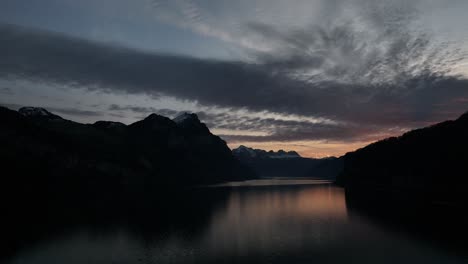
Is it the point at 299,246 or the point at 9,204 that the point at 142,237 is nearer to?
the point at 299,246

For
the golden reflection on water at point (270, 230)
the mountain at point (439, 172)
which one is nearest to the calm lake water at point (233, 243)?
the golden reflection on water at point (270, 230)

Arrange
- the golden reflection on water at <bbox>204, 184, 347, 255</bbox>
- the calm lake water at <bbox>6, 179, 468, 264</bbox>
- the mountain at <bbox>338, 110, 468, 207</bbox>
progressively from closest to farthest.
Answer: the calm lake water at <bbox>6, 179, 468, 264</bbox> < the golden reflection on water at <bbox>204, 184, 347, 255</bbox> < the mountain at <bbox>338, 110, 468, 207</bbox>

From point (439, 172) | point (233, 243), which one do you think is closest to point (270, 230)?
point (233, 243)

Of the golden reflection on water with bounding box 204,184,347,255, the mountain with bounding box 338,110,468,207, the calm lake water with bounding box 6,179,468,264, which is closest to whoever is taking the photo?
the calm lake water with bounding box 6,179,468,264

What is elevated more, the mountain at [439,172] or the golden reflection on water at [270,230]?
the mountain at [439,172]

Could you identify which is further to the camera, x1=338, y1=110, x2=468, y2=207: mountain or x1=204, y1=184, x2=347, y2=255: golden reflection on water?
A: x1=338, y1=110, x2=468, y2=207: mountain

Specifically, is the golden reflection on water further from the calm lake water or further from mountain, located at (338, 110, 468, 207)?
mountain, located at (338, 110, 468, 207)

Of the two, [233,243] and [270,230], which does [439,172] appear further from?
[233,243]

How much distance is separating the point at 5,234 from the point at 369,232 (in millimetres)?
86154

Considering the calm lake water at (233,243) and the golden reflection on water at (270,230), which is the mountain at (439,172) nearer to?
the golden reflection on water at (270,230)

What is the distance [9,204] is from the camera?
134 m

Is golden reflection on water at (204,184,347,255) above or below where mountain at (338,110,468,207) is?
below

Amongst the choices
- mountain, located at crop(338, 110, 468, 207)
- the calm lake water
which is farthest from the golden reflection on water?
mountain, located at crop(338, 110, 468, 207)

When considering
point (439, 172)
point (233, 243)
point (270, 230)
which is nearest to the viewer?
point (233, 243)
